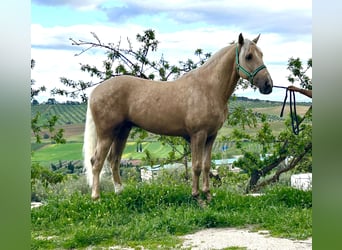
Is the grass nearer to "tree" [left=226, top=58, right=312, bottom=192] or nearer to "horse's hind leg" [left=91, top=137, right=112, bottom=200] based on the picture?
"horse's hind leg" [left=91, top=137, right=112, bottom=200]

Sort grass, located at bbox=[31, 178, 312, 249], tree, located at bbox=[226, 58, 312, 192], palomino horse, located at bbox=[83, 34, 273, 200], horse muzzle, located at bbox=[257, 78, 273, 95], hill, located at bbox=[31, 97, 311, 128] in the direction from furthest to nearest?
tree, located at bbox=[226, 58, 312, 192] → hill, located at bbox=[31, 97, 311, 128] → palomino horse, located at bbox=[83, 34, 273, 200] → horse muzzle, located at bbox=[257, 78, 273, 95] → grass, located at bbox=[31, 178, 312, 249]

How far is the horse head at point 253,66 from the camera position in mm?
4355

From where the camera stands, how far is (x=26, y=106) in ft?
4.52

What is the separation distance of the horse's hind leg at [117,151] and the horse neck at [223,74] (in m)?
0.94

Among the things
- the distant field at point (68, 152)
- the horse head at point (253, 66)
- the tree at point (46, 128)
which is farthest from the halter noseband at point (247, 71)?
the tree at point (46, 128)

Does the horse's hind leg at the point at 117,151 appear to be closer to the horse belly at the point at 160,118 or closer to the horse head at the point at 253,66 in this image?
the horse belly at the point at 160,118

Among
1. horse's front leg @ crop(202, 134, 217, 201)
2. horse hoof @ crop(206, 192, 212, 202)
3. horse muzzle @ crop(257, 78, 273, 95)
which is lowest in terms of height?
horse hoof @ crop(206, 192, 212, 202)

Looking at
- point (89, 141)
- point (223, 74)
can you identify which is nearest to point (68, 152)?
point (89, 141)

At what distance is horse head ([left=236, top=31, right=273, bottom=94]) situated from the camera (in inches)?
171

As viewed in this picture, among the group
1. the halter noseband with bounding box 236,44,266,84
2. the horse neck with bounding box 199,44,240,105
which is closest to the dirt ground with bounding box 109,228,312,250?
the horse neck with bounding box 199,44,240,105

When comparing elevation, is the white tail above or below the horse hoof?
above

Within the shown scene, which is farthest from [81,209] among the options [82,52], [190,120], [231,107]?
[231,107]

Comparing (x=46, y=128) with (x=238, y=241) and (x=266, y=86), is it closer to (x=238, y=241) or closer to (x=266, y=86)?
(x=266, y=86)

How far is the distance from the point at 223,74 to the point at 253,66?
318 mm
